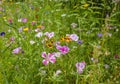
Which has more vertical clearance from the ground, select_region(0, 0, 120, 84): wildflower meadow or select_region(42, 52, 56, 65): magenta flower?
select_region(42, 52, 56, 65): magenta flower

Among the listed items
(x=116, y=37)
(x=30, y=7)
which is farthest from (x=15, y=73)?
(x=30, y=7)

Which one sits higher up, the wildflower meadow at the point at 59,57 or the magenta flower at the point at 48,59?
the magenta flower at the point at 48,59

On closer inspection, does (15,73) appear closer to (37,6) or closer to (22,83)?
(22,83)

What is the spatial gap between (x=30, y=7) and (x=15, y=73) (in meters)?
1.90

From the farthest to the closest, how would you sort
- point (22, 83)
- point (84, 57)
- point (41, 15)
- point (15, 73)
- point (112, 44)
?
point (41, 15)
point (112, 44)
point (84, 57)
point (15, 73)
point (22, 83)

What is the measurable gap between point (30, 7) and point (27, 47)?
159 centimetres

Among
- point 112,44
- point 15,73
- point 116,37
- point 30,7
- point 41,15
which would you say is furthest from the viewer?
point 30,7

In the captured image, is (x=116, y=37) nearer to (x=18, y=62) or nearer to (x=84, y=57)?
(x=84, y=57)

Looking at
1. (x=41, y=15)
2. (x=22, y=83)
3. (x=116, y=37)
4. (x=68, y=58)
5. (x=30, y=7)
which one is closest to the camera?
(x=22, y=83)

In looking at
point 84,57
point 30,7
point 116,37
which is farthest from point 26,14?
point 84,57

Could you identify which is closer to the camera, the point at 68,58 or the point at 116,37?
the point at 68,58

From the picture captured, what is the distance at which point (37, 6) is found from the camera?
403cm

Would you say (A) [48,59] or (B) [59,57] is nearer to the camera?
(A) [48,59]

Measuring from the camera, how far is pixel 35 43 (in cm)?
261
